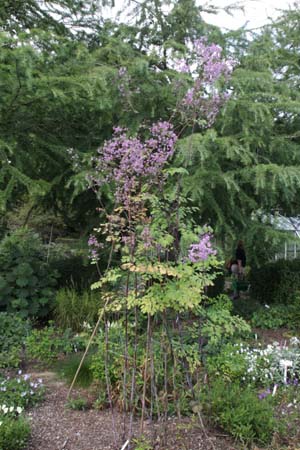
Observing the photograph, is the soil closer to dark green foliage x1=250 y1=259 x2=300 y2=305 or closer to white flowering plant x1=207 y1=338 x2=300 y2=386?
white flowering plant x1=207 y1=338 x2=300 y2=386

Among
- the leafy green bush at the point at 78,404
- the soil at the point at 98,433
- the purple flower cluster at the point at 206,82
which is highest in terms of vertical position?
the purple flower cluster at the point at 206,82

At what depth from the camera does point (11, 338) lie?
13.9 feet

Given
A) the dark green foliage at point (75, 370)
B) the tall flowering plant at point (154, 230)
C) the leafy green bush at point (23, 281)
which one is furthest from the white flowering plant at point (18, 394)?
the leafy green bush at point (23, 281)

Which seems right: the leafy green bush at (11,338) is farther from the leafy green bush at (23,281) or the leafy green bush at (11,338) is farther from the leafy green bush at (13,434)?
the leafy green bush at (13,434)

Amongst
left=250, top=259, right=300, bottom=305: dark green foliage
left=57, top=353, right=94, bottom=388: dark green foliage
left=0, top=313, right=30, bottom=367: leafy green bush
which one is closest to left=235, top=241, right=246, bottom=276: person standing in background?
left=250, top=259, right=300, bottom=305: dark green foliage

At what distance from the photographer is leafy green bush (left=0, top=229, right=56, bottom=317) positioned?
5074 mm

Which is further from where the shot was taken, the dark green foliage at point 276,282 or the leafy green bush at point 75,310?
the dark green foliage at point 276,282

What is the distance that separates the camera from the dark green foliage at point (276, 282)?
6.24 meters

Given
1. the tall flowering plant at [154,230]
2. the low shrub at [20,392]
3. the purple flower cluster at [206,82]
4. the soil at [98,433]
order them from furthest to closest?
the low shrub at [20,392] → the soil at [98,433] → the purple flower cluster at [206,82] → the tall flowering plant at [154,230]

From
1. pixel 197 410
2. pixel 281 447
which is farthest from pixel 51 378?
pixel 281 447

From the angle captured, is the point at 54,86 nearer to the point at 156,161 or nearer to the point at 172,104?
the point at 172,104

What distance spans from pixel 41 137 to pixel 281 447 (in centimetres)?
333

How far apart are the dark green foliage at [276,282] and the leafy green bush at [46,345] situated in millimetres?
3335

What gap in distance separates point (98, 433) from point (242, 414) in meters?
0.89
